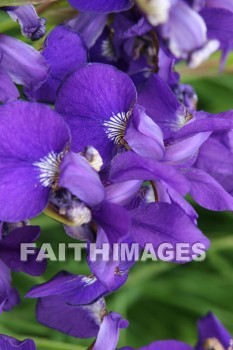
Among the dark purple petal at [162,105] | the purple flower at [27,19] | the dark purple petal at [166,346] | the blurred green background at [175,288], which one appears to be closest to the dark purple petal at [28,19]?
the purple flower at [27,19]

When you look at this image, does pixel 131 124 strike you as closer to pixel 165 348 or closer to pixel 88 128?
pixel 88 128

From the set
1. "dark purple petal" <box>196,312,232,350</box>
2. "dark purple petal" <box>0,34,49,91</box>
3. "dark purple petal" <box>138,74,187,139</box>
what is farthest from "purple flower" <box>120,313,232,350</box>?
"dark purple petal" <box>0,34,49,91</box>

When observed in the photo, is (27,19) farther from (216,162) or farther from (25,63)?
(216,162)

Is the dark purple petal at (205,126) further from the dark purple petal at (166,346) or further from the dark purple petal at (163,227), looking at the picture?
the dark purple petal at (166,346)

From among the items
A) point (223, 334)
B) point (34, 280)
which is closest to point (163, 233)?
point (223, 334)

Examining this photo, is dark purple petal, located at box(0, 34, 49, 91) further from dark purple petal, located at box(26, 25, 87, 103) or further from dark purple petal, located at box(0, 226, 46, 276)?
dark purple petal, located at box(0, 226, 46, 276)

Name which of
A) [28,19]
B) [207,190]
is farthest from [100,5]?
[207,190]
